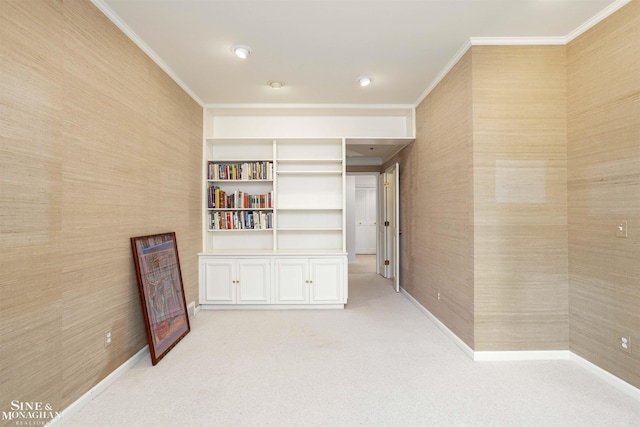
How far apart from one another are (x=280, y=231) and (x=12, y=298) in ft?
9.60

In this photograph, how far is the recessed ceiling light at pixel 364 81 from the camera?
10.1 ft

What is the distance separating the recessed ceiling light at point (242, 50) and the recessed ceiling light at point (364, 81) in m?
1.18

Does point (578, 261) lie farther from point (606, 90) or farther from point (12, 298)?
point (12, 298)

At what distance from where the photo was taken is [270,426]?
5.51 ft

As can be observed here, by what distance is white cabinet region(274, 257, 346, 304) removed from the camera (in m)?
3.71

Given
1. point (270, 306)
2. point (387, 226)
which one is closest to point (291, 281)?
point (270, 306)

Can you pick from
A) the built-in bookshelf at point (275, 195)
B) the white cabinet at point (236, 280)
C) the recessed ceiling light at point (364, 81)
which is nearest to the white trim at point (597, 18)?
the recessed ceiling light at point (364, 81)

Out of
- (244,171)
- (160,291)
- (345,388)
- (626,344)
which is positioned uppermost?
(244,171)

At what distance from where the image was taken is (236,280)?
12.1 feet

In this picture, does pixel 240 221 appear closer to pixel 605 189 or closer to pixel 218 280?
pixel 218 280

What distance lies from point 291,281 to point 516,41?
3336 mm

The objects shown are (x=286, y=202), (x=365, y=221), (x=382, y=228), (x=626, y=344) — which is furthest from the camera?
(x=365, y=221)

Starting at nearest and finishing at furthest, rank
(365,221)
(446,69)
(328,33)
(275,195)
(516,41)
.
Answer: (328,33)
(516,41)
(446,69)
(275,195)
(365,221)

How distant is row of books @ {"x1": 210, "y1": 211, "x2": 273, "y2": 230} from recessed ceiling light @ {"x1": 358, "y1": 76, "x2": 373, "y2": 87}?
2033 mm
